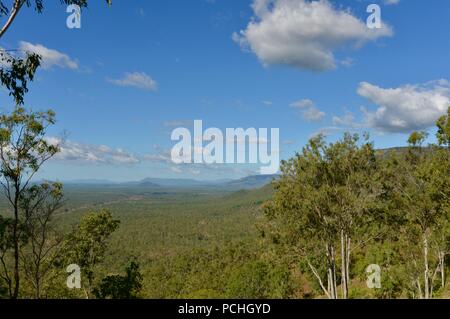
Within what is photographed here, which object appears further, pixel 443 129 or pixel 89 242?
pixel 89 242

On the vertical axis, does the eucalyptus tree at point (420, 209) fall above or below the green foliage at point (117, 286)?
above

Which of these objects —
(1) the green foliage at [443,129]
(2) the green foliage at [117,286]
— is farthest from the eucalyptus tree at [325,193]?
(2) the green foliage at [117,286]

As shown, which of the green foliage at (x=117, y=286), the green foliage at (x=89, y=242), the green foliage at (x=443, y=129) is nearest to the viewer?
the green foliage at (x=443, y=129)

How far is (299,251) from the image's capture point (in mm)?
21750

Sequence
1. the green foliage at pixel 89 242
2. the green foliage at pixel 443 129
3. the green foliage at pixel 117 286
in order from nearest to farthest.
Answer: the green foliage at pixel 443 129, the green foliage at pixel 89 242, the green foliage at pixel 117 286

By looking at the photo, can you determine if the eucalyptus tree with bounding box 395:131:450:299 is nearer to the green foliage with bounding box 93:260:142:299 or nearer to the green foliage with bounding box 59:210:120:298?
the green foliage with bounding box 93:260:142:299

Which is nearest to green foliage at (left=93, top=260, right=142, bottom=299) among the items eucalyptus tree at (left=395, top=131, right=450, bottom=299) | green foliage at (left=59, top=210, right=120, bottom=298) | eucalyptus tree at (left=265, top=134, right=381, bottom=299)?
green foliage at (left=59, top=210, right=120, bottom=298)

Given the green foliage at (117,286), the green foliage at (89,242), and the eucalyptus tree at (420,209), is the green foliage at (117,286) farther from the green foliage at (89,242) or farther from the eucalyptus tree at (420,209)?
the eucalyptus tree at (420,209)

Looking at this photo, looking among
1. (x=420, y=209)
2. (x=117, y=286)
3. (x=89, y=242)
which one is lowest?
(x=117, y=286)

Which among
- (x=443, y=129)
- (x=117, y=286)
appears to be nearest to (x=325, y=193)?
(x=443, y=129)

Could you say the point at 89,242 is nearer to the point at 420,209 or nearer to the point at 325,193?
the point at 325,193
